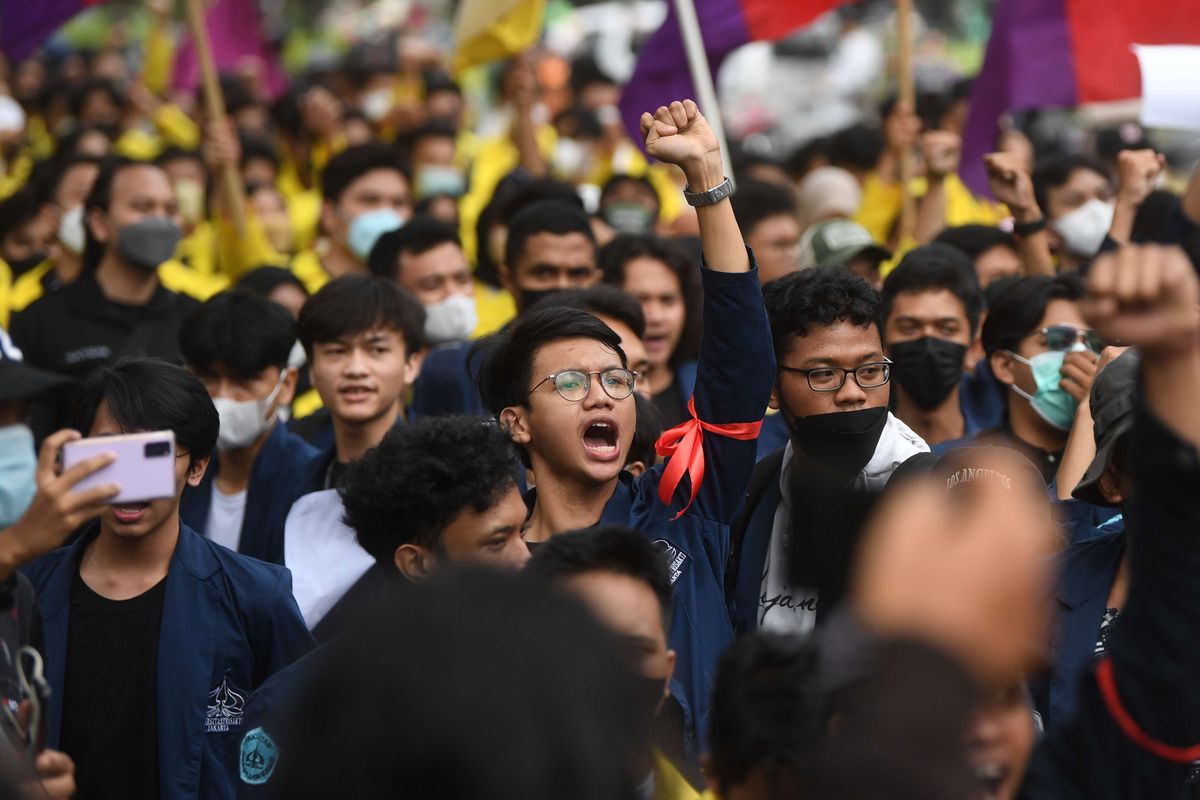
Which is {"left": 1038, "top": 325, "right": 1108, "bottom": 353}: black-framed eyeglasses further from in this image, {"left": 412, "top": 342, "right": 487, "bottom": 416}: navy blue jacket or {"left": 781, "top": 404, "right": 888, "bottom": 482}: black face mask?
{"left": 412, "top": 342, "right": 487, "bottom": 416}: navy blue jacket

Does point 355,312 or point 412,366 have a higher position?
point 355,312

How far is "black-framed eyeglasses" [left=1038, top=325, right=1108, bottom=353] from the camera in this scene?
19.3 ft

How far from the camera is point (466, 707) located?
1837mm

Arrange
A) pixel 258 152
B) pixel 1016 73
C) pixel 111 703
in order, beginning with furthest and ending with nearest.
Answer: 1. pixel 258 152
2. pixel 1016 73
3. pixel 111 703

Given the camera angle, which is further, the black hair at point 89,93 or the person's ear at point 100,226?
the black hair at point 89,93

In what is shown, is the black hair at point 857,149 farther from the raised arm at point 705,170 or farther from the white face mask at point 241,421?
the raised arm at point 705,170

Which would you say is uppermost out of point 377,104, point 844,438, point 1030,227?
point 844,438

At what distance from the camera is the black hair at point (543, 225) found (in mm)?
7109

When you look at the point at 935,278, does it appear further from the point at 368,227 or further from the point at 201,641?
the point at 368,227

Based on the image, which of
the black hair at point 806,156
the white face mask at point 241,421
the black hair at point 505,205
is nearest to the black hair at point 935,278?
the black hair at point 505,205

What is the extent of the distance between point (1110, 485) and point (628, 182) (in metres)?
6.72

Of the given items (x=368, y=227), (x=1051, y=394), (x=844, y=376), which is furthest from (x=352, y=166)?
(x=844, y=376)

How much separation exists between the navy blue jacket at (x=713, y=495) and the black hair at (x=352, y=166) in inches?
209

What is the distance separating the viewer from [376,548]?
429cm
